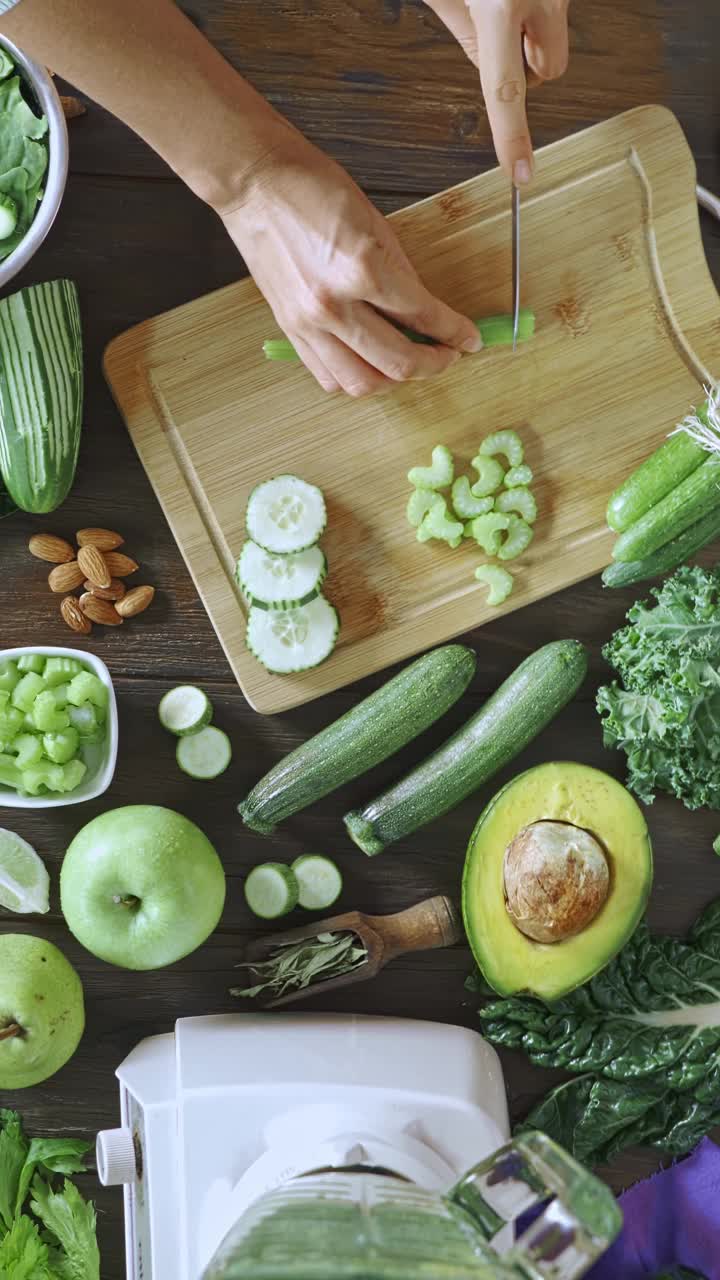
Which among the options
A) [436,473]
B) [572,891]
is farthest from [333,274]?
[572,891]

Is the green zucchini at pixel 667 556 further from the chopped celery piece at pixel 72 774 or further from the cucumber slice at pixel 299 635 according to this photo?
the chopped celery piece at pixel 72 774

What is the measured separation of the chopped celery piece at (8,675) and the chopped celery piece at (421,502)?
760 mm

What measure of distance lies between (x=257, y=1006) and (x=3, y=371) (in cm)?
124

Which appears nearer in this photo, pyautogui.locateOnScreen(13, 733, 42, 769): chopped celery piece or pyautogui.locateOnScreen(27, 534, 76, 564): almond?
pyautogui.locateOnScreen(13, 733, 42, 769): chopped celery piece

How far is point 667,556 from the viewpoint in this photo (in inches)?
78.8

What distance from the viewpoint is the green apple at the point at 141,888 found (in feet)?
6.03

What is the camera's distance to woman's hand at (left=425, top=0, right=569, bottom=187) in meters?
1.72

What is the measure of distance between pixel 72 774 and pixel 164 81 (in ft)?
3.71

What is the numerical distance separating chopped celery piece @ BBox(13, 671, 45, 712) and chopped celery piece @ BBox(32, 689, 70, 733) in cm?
1

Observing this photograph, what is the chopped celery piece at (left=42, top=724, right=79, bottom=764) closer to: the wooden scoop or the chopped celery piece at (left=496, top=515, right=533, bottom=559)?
the wooden scoop

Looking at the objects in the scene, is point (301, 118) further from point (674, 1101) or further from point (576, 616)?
point (674, 1101)

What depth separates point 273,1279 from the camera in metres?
1.04

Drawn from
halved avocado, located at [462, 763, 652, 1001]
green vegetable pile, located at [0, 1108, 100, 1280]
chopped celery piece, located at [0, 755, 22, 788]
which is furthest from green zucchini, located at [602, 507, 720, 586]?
green vegetable pile, located at [0, 1108, 100, 1280]

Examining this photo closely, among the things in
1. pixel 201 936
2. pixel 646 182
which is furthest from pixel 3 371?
pixel 646 182
